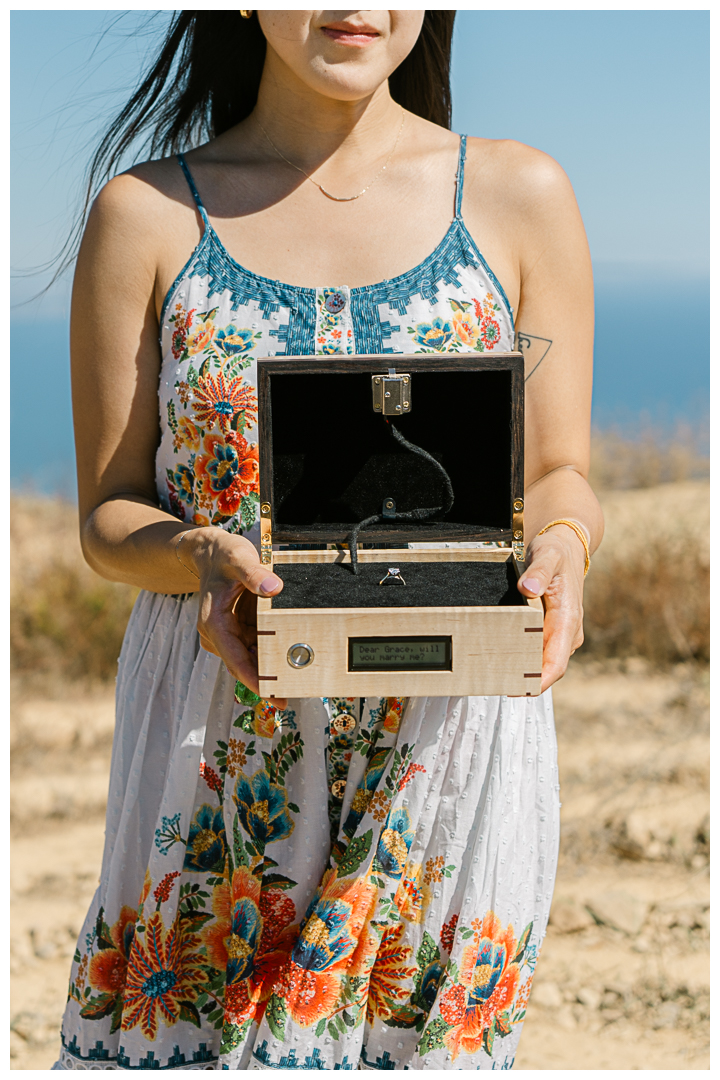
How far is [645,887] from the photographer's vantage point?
141 inches

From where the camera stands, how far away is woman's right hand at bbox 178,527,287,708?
145cm

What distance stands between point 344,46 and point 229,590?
2.74 feet

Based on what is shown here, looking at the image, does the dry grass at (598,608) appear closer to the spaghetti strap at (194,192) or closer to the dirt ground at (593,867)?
the dirt ground at (593,867)

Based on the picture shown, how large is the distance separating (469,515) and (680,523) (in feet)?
14.9

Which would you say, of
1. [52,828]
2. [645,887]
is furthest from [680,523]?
[52,828]

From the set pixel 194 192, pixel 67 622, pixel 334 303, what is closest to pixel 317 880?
pixel 334 303

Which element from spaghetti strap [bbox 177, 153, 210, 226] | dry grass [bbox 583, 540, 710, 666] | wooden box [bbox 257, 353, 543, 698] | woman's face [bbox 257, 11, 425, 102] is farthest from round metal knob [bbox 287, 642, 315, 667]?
dry grass [bbox 583, 540, 710, 666]

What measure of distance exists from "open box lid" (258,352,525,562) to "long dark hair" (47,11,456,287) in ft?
2.18

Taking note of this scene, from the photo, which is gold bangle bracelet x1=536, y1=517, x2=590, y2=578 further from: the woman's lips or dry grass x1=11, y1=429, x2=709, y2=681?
dry grass x1=11, y1=429, x2=709, y2=681

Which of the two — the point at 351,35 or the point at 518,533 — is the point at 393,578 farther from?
the point at 351,35

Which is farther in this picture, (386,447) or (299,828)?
(386,447)

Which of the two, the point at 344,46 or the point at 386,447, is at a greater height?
the point at 344,46

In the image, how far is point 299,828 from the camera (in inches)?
63.6

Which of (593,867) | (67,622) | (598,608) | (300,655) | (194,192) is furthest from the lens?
(598,608)
